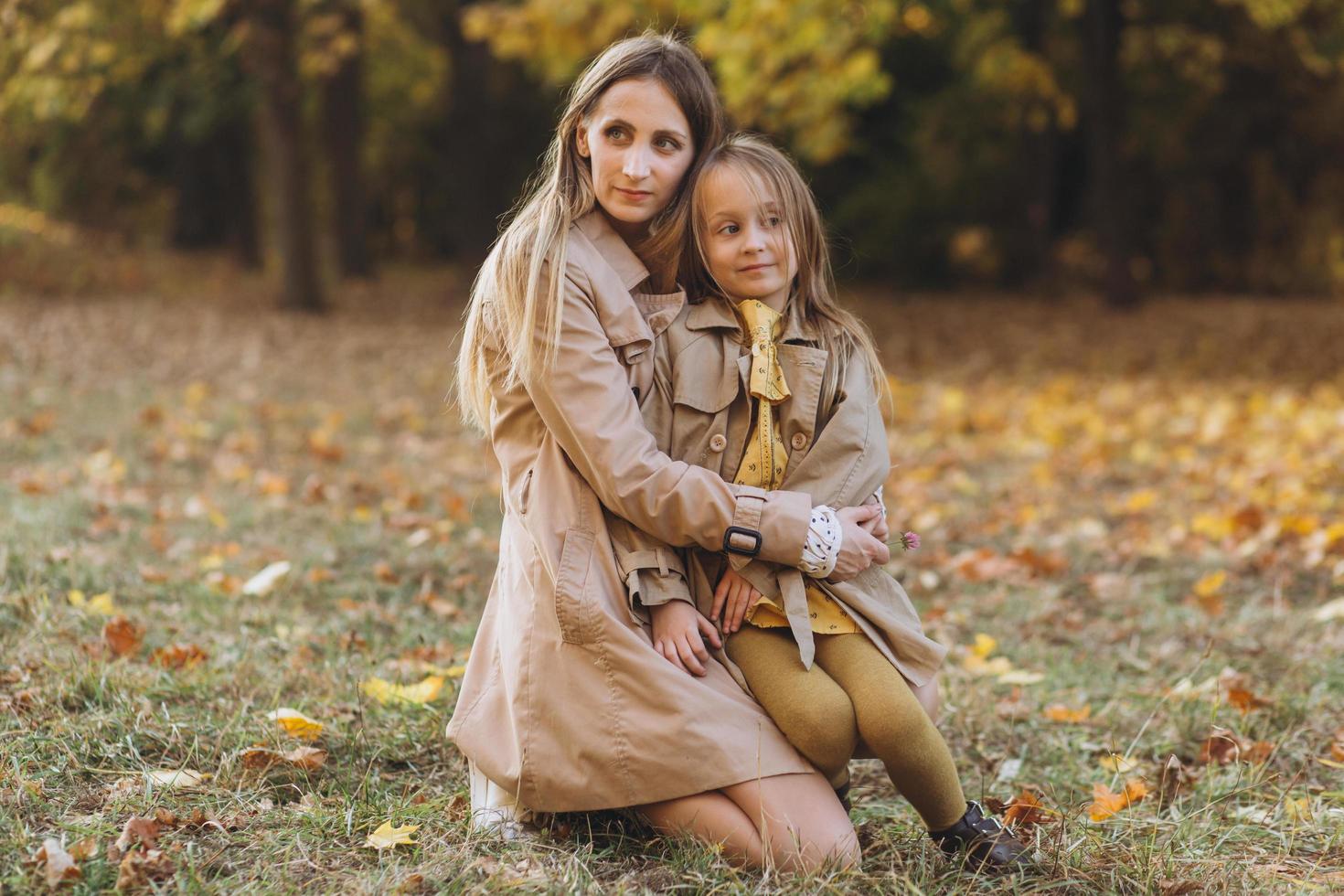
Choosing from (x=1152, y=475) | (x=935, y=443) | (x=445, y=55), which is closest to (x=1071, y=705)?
(x=1152, y=475)

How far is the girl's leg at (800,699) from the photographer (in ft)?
7.79

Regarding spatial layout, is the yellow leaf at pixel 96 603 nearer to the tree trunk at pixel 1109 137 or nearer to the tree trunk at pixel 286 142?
the tree trunk at pixel 286 142

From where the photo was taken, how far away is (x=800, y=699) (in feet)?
7.84

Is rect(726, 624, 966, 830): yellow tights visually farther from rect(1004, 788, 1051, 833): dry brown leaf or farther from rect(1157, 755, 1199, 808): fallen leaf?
rect(1157, 755, 1199, 808): fallen leaf

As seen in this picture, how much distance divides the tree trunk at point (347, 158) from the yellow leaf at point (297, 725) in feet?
41.1

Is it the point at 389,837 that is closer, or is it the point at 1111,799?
the point at 389,837

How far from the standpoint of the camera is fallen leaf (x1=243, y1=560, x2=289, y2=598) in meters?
3.96

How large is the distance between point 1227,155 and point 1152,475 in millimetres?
10054

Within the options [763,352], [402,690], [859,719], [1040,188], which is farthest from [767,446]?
[1040,188]

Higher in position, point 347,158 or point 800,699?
point 347,158

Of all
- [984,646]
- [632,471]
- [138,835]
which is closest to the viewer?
[138,835]

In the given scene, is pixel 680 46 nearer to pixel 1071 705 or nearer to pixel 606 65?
pixel 606 65

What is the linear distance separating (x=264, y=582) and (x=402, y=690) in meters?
1.11

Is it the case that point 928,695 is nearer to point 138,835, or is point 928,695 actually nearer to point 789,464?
point 789,464
